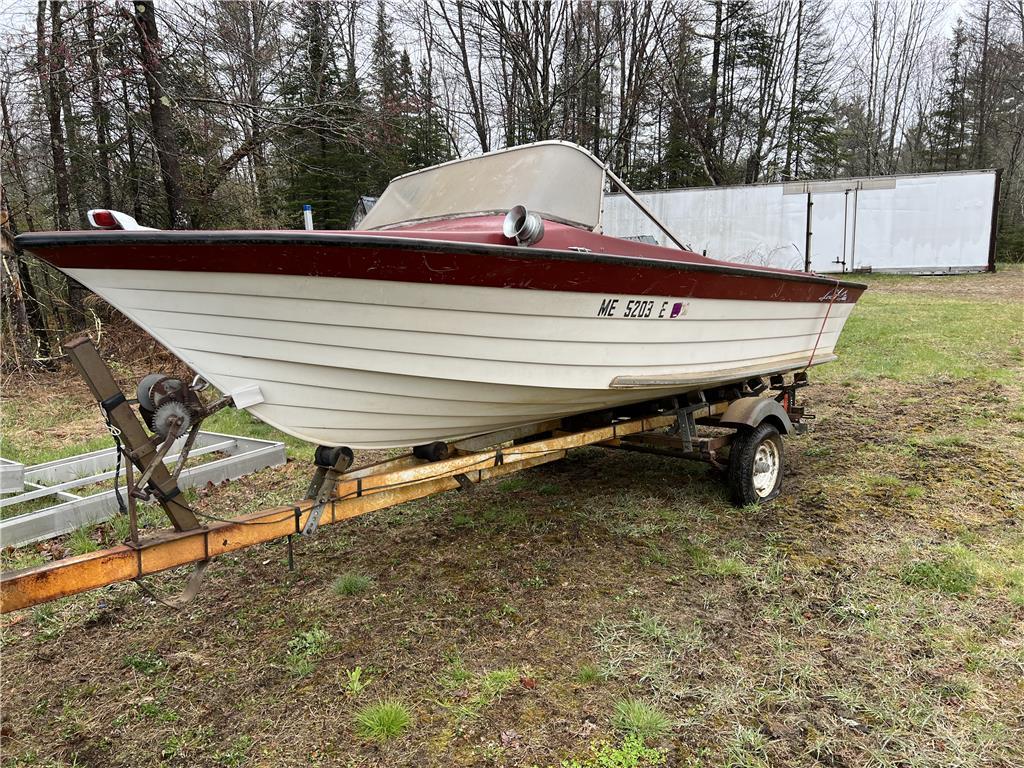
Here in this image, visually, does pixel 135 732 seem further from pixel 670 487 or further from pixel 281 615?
pixel 670 487

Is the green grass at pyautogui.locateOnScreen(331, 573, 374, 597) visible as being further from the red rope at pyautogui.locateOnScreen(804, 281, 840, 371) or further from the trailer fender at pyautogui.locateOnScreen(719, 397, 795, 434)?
the red rope at pyautogui.locateOnScreen(804, 281, 840, 371)

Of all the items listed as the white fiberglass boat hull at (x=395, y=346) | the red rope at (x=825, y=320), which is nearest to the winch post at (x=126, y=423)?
the white fiberglass boat hull at (x=395, y=346)

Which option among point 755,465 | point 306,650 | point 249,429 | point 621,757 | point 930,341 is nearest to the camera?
point 621,757

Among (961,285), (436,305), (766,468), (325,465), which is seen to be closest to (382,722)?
(325,465)

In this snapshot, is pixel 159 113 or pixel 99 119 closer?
pixel 159 113

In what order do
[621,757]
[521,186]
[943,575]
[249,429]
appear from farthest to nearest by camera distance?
[249,429] < [521,186] < [943,575] < [621,757]

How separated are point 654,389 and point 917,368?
6.02 m

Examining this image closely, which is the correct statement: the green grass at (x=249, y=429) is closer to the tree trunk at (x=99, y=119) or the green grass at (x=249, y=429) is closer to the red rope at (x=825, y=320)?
the red rope at (x=825, y=320)

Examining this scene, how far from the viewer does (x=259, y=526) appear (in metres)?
2.34

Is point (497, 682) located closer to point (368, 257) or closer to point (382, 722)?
point (382, 722)

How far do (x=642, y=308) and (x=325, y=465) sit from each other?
1629mm

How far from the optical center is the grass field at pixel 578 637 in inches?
81.0

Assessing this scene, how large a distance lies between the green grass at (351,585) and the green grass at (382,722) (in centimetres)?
89

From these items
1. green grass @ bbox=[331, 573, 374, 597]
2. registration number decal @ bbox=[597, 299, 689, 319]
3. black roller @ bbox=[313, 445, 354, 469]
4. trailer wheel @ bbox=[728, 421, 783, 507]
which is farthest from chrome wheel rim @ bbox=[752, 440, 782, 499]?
black roller @ bbox=[313, 445, 354, 469]
